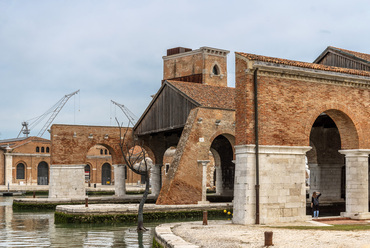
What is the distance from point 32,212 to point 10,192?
66.5ft

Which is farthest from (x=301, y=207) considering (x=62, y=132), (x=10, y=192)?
(x=10, y=192)

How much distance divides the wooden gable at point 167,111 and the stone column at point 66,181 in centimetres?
521

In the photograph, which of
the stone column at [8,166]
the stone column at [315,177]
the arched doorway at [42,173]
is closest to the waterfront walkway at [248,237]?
the stone column at [315,177]

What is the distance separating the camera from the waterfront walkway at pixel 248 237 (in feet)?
42.7

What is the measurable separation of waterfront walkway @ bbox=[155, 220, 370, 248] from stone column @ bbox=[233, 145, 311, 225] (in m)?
0.71

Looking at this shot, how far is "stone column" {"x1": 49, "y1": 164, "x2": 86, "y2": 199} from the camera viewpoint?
3712cm

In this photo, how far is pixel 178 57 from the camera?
49.2 meters

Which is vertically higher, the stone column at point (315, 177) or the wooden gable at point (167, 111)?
the wooden gable at point (167, 111)

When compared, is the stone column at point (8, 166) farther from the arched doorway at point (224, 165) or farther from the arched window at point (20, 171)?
the arched doorway at point (224, 165)

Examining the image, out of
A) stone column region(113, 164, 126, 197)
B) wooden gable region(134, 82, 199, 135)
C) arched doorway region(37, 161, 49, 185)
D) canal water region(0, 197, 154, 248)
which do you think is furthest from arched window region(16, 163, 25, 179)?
canal water region(0, 197, 154, 248)

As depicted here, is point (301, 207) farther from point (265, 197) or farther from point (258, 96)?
point (258, 96)

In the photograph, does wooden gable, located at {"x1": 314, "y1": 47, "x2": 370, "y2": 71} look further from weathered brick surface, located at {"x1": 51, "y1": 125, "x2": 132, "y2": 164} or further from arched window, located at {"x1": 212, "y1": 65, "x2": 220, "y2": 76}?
arched window, located at {"x1": 212, "y1": 65, "x2": 220, "y2": 76}

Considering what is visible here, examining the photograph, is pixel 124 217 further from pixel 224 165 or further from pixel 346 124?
pixel 224 165

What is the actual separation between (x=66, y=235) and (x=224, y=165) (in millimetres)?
20922
